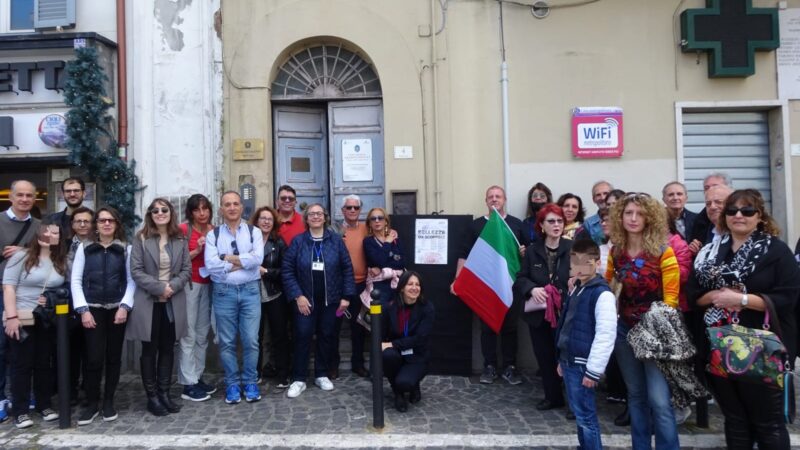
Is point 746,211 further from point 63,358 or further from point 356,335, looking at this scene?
point 63,358

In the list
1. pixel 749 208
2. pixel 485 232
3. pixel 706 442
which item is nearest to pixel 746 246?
pixel 749 208

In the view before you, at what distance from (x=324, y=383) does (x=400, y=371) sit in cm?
98

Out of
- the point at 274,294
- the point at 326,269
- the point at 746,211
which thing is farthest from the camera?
the point at 274,294

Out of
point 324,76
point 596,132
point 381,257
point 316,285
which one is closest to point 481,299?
point 381,257

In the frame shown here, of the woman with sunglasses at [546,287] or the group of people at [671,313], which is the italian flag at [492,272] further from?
the group of people at [671,313]

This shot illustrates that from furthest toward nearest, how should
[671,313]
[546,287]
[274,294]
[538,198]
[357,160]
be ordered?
[357,160], [538,198], [274,294], [546,287], [671,313]

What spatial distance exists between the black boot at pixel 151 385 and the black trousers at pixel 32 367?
32.5 inches

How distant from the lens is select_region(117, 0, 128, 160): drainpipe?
22.8 ft

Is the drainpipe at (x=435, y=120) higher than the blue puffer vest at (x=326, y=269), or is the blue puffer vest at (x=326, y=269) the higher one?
the drainpipe at (x=435, y=120)

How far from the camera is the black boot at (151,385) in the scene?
4.90 m

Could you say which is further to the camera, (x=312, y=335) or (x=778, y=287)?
(x=312, y=335)

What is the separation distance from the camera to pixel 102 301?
4719 millimetres

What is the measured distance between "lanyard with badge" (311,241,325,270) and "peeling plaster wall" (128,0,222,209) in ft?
7.44

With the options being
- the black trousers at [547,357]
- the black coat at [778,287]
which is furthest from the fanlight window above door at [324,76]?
the black coat at [778,287]
